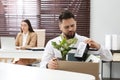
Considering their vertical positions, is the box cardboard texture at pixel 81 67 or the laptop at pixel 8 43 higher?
the box cardboard texture at pixel 81 67

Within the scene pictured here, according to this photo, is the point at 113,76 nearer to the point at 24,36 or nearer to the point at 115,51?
the point at 115,51

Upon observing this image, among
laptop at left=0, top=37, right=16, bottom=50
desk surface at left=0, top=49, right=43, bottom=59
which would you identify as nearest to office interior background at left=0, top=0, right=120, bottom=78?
laptop at left=0, top=37, right=16, bottom=50

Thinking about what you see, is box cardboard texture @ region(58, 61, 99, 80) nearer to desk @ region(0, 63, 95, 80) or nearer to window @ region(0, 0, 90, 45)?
desk @ region(0, 63, 95, 80)

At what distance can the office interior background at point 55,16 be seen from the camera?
443 cm

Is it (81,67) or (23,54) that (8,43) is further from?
(81,67)

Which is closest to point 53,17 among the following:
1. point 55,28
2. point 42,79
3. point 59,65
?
point 55,28

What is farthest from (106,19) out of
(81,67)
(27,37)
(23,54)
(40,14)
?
(81,67)

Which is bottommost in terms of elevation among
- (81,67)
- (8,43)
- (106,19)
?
(8,43)

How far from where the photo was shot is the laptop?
11.8 feet

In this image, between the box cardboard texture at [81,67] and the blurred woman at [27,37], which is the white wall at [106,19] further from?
the box cardboard texture at [81,67]

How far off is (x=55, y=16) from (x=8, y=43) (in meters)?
1.32

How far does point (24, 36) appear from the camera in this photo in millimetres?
4262

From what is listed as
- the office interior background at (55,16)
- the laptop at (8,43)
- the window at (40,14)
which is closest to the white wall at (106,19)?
the office interior background at (55,16)

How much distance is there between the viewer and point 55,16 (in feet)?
15.3
